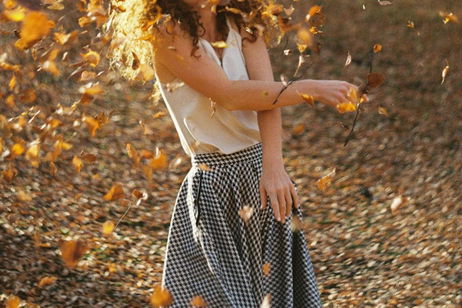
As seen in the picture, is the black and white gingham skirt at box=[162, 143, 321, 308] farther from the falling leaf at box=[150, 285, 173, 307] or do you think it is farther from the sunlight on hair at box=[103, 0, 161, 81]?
the sunlight on hair at box=[103, 0, 161, 81]

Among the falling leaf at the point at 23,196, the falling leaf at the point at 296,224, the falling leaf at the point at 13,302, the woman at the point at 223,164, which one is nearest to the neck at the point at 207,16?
the woman at the point at 223,164

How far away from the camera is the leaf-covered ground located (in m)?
4.11

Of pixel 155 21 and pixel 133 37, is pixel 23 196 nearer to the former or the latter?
pixel 133 37

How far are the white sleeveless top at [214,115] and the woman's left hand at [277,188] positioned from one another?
0.44 feet

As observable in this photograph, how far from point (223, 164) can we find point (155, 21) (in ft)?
1.59

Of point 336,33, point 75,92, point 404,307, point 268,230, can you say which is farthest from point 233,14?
point 336,33

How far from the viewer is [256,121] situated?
2518 mm

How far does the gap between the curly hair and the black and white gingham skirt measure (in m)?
0.35

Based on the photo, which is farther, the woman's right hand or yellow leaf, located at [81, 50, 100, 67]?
yellow leaf, located at [81, 50, 100, 67]

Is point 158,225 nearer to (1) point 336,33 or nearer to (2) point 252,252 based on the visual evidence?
(2) point 252,252

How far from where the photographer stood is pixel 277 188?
242 centimetres

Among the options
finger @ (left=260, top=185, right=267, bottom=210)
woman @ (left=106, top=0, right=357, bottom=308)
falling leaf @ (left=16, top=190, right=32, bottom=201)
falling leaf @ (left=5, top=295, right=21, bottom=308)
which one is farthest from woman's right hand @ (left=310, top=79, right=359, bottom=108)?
falling leaf @ (left=16, top=190, right=32, bottom=201)

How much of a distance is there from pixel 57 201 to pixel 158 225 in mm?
744

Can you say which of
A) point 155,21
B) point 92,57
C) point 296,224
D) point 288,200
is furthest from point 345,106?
point 92,57
